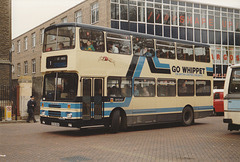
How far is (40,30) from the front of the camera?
1868 inches

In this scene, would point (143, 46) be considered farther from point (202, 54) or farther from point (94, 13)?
point (94, 13)

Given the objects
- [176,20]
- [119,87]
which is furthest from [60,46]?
[176,20]

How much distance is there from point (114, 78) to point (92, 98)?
1.43 m

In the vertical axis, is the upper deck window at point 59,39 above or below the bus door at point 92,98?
above

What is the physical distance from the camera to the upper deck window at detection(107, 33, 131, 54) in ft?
44.8

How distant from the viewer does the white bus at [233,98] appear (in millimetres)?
12492

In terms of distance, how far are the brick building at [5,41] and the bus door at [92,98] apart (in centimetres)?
1296

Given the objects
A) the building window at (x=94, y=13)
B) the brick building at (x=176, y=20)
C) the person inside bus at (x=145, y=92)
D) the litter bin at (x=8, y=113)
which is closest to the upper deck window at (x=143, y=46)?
the person inside bus at (x=145, y=92)

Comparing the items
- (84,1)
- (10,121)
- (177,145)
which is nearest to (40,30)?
(84,1)

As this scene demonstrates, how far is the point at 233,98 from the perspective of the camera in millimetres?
12625

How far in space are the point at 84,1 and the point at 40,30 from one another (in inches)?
546

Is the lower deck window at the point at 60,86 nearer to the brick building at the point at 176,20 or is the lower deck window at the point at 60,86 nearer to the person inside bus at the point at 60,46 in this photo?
the person inside bus at the point at 60,46

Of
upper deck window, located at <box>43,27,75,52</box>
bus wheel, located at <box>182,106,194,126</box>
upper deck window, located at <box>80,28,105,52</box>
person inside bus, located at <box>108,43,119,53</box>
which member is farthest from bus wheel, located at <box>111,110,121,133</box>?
bus wheel, located at <box>182,106,194,126</box>

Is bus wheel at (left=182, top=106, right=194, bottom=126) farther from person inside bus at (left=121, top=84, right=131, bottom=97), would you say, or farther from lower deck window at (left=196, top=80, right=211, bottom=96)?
person inside bus at (left=121, top=84, right=131, bottom=97)
